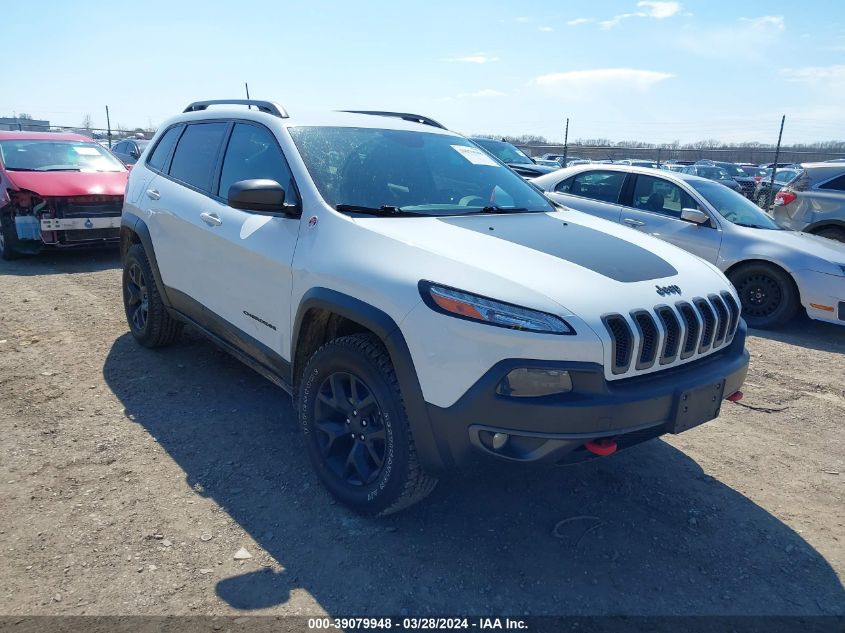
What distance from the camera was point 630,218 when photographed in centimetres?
→ 711

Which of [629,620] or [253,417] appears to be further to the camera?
[253,417]

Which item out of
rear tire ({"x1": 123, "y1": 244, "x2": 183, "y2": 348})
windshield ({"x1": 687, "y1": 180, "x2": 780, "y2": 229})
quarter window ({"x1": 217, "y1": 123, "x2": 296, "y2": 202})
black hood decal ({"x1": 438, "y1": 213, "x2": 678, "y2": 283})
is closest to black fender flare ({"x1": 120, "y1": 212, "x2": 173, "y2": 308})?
rear tire ({"x1": 123, "y1": 244, "x2": 183, "y2": 348})

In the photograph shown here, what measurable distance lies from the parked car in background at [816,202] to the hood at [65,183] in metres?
9.24

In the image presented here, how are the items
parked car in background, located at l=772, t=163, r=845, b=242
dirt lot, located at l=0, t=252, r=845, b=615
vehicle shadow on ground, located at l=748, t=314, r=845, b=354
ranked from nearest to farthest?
dirt lot, located at l=0, t=252, r=845, b=615
vehicle shadow on ground, located at l=748, t=314, r=845, b=354
parked car in background, located at l=772, t=163, r=845, b=242

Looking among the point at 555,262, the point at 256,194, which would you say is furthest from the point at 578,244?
the point at 256,194

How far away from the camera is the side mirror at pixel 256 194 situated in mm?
2963

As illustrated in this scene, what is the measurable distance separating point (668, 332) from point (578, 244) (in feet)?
2.17

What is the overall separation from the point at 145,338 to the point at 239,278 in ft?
6.22

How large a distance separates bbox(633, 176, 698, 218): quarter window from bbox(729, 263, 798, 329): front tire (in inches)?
37.3

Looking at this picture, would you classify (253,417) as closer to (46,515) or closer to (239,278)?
(239,278)

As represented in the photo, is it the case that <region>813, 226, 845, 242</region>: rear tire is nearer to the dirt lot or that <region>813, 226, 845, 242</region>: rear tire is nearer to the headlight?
the dirt lot

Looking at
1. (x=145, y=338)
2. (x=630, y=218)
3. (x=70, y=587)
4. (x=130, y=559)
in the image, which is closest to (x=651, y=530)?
(x=130, y=559)

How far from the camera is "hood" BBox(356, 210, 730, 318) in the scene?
2.42 m

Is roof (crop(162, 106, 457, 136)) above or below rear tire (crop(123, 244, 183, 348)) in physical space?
above
